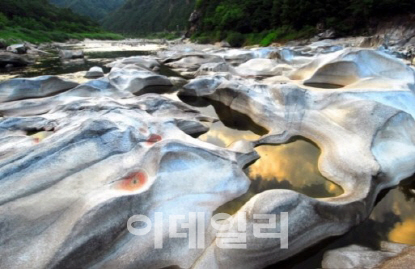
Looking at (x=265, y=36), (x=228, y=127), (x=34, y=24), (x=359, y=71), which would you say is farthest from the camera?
(x=34, y=24)

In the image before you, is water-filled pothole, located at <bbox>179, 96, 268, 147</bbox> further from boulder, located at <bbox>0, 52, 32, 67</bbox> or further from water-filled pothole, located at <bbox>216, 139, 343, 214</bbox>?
boulder, located at <bbox>0, 52, 32, 67</bbox>

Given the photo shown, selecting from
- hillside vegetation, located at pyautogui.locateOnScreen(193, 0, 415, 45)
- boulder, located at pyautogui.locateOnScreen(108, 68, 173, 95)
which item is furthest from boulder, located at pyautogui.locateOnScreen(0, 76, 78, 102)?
hillside vegetation, located at pyautogui.locateOnScreen(193, 0, 415, 45)

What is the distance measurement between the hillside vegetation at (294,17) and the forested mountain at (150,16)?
4641 cm

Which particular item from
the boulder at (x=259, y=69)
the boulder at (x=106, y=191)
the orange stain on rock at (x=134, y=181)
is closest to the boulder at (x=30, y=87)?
the boulder at (x=106, y=191)

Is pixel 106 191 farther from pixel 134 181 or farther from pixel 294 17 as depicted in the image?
pixel 294 17

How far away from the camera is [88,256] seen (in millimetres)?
3078

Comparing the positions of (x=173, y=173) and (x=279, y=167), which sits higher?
(x=173, y=173)

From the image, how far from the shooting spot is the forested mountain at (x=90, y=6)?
5420 inches

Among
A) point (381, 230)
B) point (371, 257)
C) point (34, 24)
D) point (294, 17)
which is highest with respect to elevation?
point (294, 17)

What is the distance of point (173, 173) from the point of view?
168 inches

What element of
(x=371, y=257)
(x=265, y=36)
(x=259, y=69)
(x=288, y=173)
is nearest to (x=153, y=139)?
(x=288, y=173)

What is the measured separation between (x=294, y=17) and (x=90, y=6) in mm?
146105

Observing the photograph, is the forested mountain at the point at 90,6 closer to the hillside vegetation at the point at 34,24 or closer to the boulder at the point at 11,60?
the hillside vegetation at the point at 34,24

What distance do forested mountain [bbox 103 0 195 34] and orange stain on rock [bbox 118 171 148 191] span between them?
8801 centimetres
